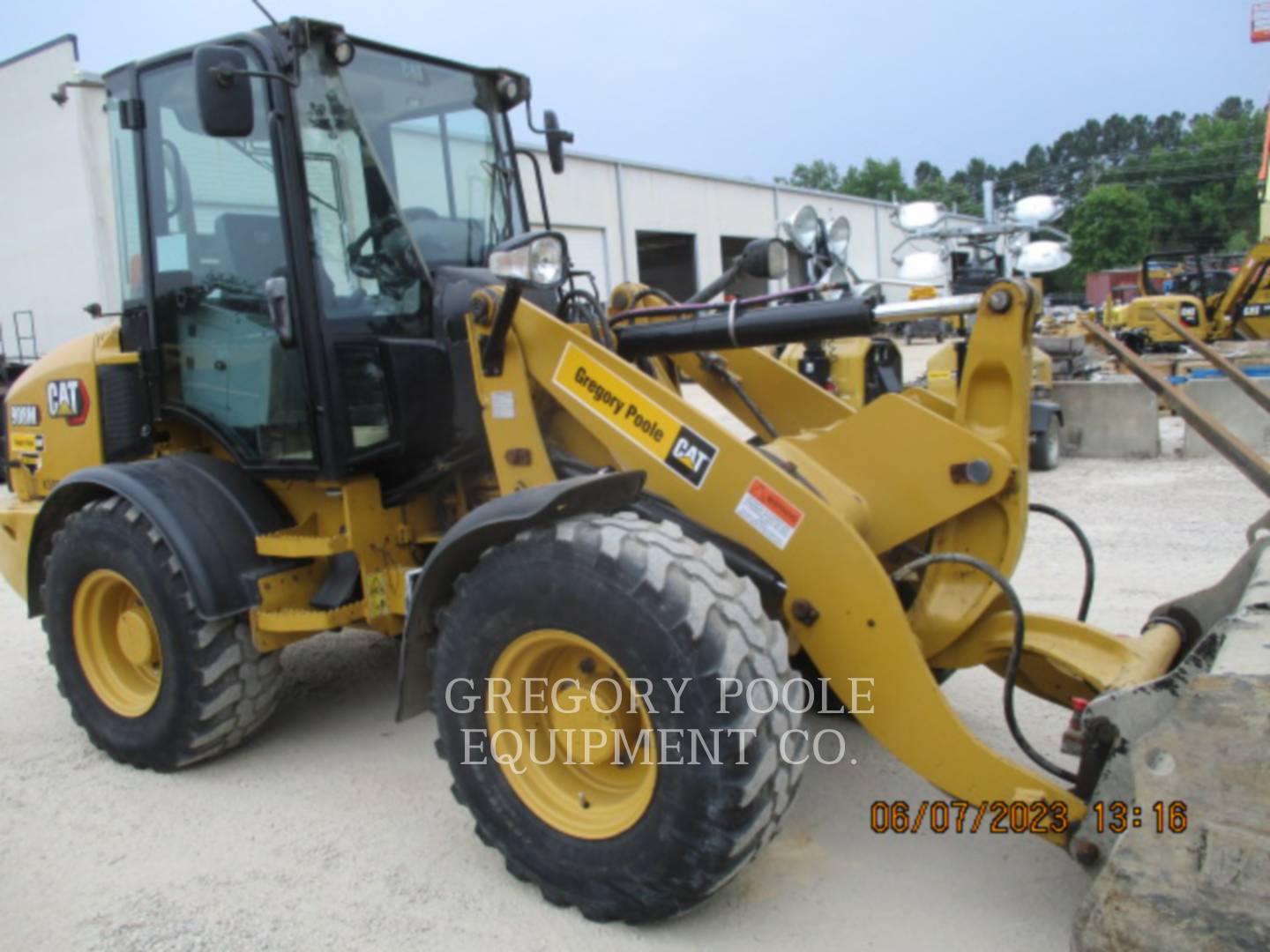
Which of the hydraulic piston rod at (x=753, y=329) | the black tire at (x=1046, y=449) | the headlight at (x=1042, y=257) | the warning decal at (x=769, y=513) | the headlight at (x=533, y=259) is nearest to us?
the warning decal at (x=769, y=513)

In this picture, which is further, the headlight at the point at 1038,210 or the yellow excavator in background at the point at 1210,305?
the yellow excavator in background at the point at 1210,305

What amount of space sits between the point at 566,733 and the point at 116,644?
2.32 meters

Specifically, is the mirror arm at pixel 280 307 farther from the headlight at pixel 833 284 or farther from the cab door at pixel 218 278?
the headlight at pixel 833 284

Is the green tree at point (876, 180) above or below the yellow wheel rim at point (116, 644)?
above

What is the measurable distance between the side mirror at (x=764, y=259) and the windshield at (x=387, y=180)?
1.14 metres

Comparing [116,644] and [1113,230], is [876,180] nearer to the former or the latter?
[1113,230]

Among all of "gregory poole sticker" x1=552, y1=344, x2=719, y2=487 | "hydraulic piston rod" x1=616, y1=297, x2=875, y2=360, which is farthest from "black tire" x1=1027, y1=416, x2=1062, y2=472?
"gregory poole sticker" x1=552, y1=344, x2=719, y2=487

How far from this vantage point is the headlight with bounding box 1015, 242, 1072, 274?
264 inches

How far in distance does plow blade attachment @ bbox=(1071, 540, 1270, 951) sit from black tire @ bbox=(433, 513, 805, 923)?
80cm

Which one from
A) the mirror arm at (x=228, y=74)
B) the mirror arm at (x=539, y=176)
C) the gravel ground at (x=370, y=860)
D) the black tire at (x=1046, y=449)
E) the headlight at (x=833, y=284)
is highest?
the mirror arm at (x=228, y=74)

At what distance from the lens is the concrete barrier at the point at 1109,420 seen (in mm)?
10211

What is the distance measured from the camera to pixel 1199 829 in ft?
6.66

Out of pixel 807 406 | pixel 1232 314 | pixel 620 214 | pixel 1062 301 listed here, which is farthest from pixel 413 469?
pixel 1062 301

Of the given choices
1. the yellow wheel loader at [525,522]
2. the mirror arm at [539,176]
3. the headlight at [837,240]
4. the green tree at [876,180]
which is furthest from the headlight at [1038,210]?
the green tree at [876,180]
